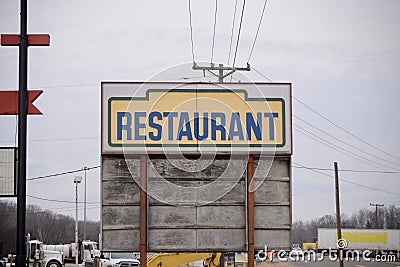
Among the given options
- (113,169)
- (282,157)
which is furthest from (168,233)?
(282,157)

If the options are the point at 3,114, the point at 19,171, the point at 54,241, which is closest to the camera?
the point at 19,171

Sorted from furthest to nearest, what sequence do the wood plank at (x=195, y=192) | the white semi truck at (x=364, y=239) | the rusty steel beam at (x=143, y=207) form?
the white semi truck at (x=364, y=239)
the wood plank at (x=195, y=192)
the rusty steel beam at (x=143, y=207)

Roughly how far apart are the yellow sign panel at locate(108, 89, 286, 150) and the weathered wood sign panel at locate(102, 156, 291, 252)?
0.30m

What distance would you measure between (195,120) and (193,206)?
4.24ft

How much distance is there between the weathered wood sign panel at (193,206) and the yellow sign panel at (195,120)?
304 millimetres

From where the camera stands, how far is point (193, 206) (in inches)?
452

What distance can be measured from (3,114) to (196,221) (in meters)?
3.22

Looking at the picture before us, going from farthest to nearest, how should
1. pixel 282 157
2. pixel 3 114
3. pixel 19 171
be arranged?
pixel 282 157, pixel 3 114, pixel 19 171

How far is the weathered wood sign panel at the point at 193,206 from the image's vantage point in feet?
37.3

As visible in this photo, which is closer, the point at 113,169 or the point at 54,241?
the point at 113,169

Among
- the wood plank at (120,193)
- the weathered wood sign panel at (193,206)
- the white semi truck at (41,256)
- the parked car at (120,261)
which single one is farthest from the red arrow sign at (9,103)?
the parked car at (120,261)

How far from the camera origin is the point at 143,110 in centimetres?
1136

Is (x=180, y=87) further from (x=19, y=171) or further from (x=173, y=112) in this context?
(x=19, y=171)

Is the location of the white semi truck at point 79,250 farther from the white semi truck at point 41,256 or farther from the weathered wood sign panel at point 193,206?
the weathered wood sign panel at point 193,206
